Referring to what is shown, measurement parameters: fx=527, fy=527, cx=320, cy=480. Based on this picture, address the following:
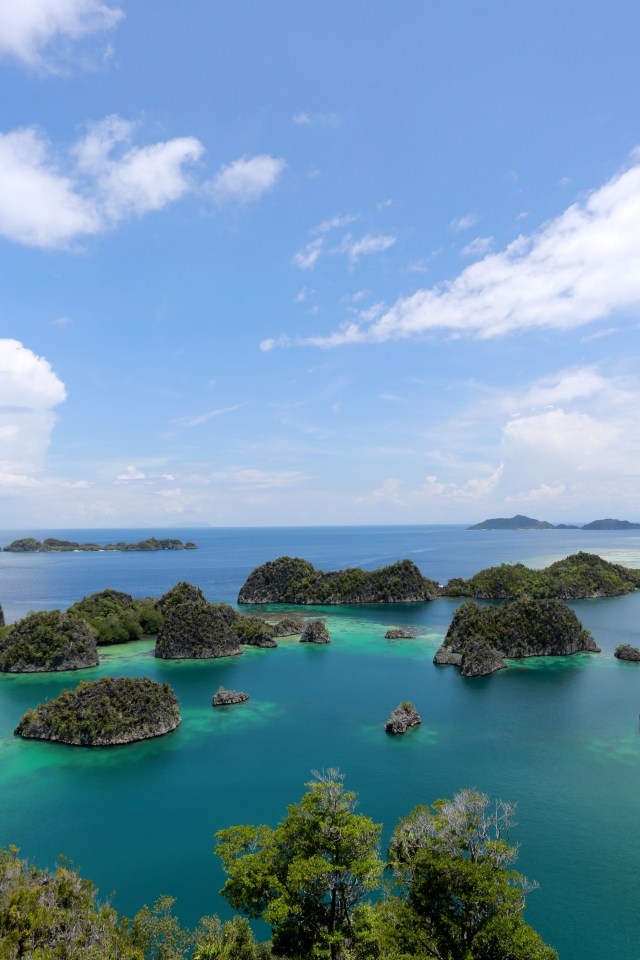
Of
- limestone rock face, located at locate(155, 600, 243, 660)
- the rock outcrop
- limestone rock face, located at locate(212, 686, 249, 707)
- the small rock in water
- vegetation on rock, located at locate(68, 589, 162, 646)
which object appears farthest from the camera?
the small rock in water

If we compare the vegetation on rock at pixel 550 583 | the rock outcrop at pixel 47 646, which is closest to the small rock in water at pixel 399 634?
the vegetation on rock at pixel 550 583

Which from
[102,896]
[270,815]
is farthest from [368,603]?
[102,896]

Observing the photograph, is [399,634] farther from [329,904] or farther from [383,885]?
[329,904]

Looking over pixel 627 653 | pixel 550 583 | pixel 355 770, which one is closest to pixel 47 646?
pixel 355 770

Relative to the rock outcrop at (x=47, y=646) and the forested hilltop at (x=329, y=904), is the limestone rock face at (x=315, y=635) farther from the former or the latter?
the forested hilltop at (x=329, y=904)

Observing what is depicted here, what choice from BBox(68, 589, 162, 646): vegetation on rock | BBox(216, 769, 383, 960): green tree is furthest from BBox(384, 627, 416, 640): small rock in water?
BBox(216, 769, 383, 960): green tree

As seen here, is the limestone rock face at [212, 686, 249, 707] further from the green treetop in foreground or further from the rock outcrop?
the green treetop in foreground
